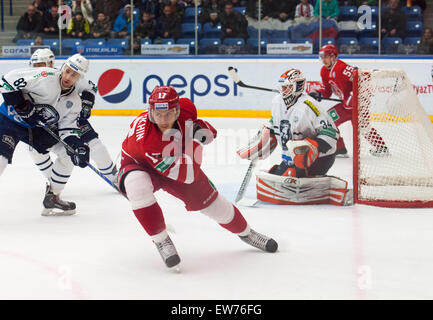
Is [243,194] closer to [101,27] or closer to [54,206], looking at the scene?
[54,206]

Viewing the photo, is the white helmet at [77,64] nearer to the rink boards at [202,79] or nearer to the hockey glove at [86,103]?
the hockey glove at [86,103]

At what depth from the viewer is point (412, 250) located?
326 cm

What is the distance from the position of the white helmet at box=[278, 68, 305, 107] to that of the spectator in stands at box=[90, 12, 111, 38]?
4934 millimetres

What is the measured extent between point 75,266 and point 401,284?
1345 millimetres

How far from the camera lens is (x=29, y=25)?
8.95 metres

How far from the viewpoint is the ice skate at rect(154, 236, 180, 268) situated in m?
2.86

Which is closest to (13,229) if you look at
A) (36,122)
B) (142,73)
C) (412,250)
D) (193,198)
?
(36,122)

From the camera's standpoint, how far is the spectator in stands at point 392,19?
802cm

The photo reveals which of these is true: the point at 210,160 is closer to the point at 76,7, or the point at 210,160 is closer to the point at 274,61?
the point at 274,61

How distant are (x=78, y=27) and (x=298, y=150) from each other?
5.45m

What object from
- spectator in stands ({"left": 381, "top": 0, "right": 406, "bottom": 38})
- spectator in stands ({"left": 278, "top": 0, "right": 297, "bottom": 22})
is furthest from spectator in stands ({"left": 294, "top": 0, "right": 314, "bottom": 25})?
spectator in stands ({"left": 381, "top": 0, "right": 406, "bottom": 38})

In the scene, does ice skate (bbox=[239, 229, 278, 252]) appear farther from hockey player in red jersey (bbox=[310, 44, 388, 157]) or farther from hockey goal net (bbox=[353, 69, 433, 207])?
hockey player in red jersey (bbox=[310, 44, 388, 157])

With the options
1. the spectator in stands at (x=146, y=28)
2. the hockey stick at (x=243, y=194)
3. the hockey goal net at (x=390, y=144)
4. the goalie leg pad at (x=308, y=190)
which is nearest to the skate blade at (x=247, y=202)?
the hockey stick at (x=243, y=194)

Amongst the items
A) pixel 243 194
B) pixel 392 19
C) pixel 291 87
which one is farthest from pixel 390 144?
pixel 392 19
